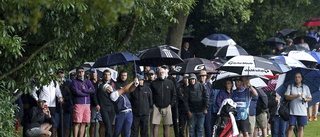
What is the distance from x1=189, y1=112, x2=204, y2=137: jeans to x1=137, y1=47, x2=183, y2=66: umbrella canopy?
1.52 metres

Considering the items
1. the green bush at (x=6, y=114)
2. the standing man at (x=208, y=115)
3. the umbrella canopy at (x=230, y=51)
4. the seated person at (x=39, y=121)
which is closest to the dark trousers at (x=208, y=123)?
the standing man at (x=208, y=115)

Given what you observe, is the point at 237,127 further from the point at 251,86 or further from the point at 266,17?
the point at 266,17

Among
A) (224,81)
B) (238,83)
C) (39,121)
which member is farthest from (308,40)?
(39,121)

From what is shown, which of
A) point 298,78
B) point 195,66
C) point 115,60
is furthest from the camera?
point 195,66

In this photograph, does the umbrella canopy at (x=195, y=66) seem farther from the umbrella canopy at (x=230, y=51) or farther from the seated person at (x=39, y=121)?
the seated person at (x=39, y=121)

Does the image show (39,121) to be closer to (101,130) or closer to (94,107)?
(94,107)

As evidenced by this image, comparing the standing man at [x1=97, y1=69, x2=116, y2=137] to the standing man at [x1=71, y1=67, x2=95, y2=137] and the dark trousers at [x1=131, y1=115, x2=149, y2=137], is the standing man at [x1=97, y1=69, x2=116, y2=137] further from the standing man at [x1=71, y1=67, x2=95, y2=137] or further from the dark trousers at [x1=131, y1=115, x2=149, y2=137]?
the dark trousers at [x1=131, y1=115, x2=149, y2=137]

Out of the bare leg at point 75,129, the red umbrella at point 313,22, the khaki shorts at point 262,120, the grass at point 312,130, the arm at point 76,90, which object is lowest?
the grass at point 312,130

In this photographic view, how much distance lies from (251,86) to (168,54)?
111 inches

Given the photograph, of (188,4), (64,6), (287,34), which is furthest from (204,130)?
(287,34)

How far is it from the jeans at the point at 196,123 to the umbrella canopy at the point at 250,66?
1.98 m

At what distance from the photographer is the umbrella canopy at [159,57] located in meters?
22.3

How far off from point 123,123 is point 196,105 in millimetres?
2341

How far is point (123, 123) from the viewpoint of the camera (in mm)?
20391
